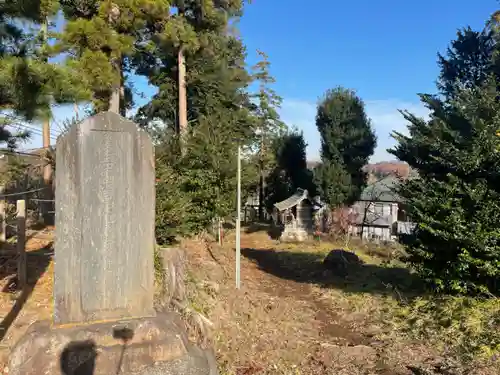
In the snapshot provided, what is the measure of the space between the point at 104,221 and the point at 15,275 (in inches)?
175

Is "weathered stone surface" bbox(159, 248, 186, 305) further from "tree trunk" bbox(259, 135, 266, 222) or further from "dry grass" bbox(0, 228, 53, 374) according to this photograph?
"tree trunk" bbox(259, 135, 266, 222)

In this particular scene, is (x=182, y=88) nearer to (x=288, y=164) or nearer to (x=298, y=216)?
(x=298, y=216)

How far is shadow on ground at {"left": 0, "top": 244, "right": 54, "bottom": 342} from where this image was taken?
562 centimetres

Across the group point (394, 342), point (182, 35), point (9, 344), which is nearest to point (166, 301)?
point (9, 344)

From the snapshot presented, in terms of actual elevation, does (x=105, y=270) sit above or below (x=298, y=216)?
above

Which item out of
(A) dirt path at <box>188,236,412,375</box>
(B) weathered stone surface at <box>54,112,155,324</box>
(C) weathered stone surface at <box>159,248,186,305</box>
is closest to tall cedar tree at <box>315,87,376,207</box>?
(A) dirt path at <box>188,236,412,375</box>

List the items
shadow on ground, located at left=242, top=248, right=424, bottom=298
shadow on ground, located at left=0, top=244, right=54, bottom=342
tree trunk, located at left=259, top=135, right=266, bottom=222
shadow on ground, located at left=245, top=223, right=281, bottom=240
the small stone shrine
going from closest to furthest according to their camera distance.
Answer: shadow on ground, located at left=0, top=244, right=54, bottom=342 < shadow on ground, located at left=242, top=248, right=424, bottom=298 < the small stone shrine < shadow on ground, located at left=245, top=223, right=281, bottom=240 < tree trunk, located at left=259, top=135, right=266, bottom=222

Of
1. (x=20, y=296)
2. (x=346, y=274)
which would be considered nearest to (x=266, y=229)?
(x=346, y=274)

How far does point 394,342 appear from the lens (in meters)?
6.73

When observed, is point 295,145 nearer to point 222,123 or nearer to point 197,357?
point 222,123

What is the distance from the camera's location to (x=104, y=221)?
3.64 m

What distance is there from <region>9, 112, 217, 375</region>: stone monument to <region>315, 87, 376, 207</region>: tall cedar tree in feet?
65.9

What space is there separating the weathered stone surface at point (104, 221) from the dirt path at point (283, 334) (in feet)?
8.01

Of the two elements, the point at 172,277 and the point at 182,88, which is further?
the point at 182,88
